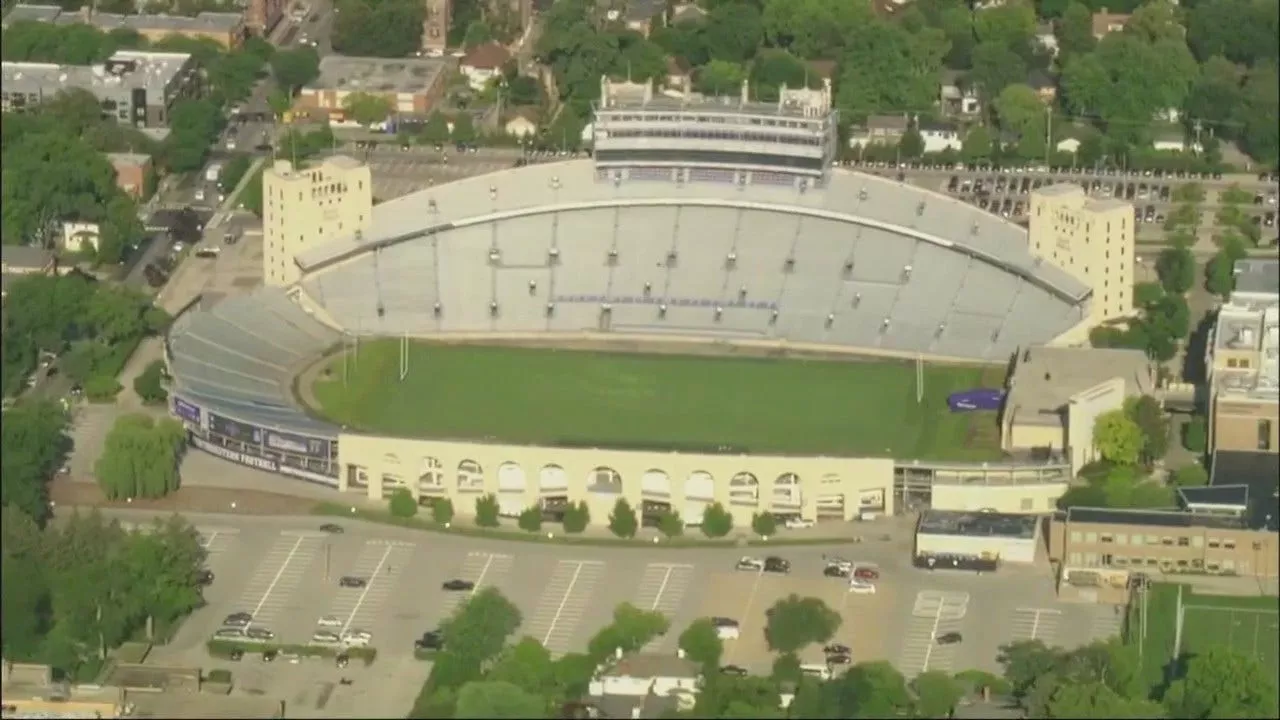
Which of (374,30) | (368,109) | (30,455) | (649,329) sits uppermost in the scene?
(374,30)

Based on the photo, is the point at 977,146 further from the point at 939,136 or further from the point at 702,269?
the point at 702,269

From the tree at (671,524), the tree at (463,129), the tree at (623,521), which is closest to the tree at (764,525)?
the tree at (671,524)

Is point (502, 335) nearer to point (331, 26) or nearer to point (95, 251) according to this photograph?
point (95, 251)

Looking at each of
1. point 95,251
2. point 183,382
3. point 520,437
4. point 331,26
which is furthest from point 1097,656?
point 331,26

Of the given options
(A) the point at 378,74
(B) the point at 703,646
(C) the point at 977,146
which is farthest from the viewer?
(A) the point at 378,74

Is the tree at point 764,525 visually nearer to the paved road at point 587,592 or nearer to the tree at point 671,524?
the paved road at point 587,592

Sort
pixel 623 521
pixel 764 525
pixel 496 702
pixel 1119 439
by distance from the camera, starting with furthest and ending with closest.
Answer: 1. pixel 1119 439
2. pixel 764 525
3. pixel 623 521
4. pixel 496 702

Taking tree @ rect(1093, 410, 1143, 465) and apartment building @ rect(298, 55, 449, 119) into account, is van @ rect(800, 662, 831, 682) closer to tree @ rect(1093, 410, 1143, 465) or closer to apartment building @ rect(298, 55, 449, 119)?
tree @ rect(1093, 410, 1143, 465)

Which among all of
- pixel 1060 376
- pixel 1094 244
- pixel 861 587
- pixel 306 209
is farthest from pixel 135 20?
pixel 861 587
